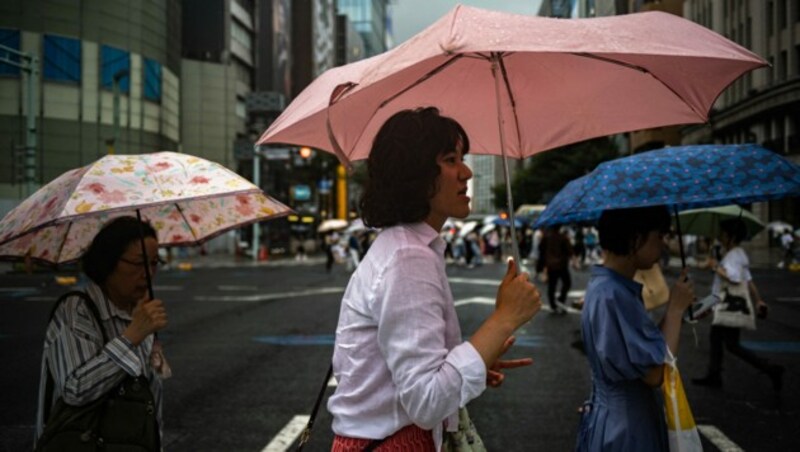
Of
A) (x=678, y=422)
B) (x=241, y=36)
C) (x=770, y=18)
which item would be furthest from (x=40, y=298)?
(x=241, y=36)

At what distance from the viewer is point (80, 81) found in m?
44.0

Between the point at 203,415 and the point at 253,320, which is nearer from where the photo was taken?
the point at 203,415

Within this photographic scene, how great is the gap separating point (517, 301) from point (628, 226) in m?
1.47

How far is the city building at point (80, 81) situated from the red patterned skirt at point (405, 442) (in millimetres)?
38957

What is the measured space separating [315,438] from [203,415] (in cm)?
131

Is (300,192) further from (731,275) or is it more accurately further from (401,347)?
(401,347)

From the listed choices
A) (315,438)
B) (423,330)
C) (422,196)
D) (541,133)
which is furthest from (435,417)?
(315,438)

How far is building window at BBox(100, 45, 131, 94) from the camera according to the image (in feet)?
147

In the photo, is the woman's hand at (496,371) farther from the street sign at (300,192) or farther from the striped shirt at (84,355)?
the street sign at (300,192)

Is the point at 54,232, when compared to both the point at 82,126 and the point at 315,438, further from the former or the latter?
the point at 82,126

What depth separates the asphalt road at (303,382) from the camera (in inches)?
233

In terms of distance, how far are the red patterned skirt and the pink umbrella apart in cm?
109

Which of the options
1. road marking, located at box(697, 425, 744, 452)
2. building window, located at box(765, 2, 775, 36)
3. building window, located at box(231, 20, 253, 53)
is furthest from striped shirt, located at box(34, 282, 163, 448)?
building window, located at box(231, 20, 253, 53)

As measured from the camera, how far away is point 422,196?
6.65 ft
